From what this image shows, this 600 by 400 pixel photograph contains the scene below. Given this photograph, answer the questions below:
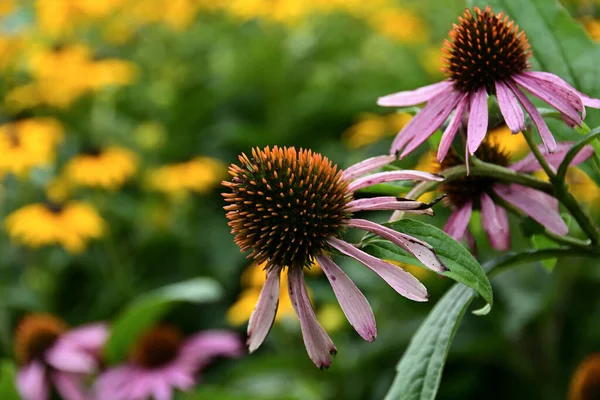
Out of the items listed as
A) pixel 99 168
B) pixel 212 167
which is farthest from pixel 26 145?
pixel 212 167

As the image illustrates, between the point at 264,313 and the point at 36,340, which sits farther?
the point at 36,340

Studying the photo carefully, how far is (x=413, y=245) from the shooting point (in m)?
0.48

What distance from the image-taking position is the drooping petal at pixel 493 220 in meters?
0.57

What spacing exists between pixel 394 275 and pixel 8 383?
0.76 metres

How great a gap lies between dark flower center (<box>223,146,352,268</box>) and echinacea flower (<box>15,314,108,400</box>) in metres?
0.76

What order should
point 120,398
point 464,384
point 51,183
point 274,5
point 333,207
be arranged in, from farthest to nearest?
point 274,5, point 51,183, point 464,384, point 120,398, point 333,207

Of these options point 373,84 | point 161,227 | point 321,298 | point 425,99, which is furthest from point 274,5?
point 425,99

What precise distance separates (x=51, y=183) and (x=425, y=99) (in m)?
1.51

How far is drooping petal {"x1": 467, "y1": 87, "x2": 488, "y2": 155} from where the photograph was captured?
Answer: 1.61 feet

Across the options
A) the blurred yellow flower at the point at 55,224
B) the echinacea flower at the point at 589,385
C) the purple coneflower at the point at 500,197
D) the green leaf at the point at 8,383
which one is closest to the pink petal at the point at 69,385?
the green leaf at the point at 8,383

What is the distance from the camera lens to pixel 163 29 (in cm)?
255

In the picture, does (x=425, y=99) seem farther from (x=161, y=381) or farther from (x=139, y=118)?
(x=139, y=118)

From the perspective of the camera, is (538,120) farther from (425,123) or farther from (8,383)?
(8,383)

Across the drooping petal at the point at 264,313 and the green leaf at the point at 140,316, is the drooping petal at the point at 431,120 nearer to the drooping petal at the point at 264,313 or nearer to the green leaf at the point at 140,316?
the drooping petal at the point at 264,313
